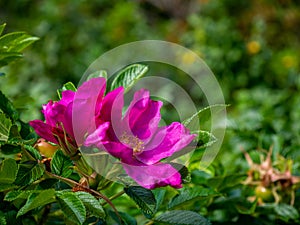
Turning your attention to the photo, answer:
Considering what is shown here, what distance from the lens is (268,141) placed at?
1.43 m

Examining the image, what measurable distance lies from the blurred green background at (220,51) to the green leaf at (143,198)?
0.65 meters

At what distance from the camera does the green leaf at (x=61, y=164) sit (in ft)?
2.35

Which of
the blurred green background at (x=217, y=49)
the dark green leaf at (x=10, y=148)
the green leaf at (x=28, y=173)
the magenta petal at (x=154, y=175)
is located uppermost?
the dark green leaf at (x=10, y=148)

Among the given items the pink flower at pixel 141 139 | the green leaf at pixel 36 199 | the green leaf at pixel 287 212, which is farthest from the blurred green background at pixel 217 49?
the green leaf at pixel 36 199

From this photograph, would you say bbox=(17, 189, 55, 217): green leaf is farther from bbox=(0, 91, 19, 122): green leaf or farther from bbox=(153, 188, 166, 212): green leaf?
bbox=(153, 188, 166, 212): green leaf

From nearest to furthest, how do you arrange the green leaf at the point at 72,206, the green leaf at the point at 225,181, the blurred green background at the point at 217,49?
1. the green leaf at the point at 72,206
2. the green leaf at the point at 225,181
3. the blurred green background at the point at 217,49

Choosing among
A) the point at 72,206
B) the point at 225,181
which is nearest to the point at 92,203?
the point at 72,206

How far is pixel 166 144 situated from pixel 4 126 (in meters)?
0.21

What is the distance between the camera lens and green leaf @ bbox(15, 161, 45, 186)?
70cm

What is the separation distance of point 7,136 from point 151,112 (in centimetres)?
19

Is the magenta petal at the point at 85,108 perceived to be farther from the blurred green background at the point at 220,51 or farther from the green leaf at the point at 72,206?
the blurred green background at the point at 220,51

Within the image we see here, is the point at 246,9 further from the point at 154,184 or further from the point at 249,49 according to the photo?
the point at 154,184

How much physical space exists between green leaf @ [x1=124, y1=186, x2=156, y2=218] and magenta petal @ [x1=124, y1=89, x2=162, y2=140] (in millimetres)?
65

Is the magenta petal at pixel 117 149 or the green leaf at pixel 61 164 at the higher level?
the magenta petal at pixel 117 149
